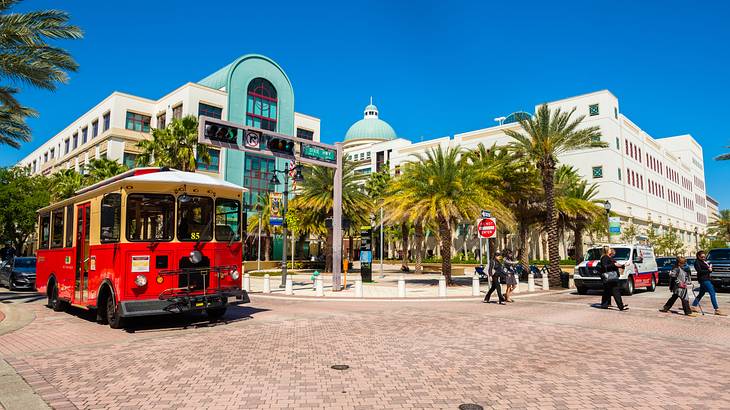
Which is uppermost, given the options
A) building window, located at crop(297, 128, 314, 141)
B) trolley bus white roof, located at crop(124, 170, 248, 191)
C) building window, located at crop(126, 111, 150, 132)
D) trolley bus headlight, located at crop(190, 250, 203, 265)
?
building window, located at crop(297, 128, 314, 141)

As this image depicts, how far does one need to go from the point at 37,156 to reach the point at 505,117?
86.3 meters

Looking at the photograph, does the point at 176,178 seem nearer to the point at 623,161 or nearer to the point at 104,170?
the point at 104,170

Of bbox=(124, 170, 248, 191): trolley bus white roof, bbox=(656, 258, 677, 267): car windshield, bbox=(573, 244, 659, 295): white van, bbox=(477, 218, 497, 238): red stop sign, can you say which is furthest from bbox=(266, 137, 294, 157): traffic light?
bbox=(656, 258, 677, 267): car windshield

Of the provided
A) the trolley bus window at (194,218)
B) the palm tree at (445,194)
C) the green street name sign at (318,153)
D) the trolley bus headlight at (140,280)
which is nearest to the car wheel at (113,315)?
the trolley bus headlight at (140,280)

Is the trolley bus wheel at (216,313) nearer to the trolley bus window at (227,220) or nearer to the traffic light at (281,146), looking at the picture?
the trolley bus window at (227,220)

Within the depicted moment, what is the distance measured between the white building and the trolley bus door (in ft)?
106

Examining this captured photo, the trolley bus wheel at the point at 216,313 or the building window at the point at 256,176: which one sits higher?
the building window at the point at 256,176

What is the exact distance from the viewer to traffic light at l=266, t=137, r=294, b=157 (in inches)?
706

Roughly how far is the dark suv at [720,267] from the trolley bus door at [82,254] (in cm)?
2542

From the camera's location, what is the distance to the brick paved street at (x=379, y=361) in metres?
5.27

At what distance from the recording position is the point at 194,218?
33.7 feet

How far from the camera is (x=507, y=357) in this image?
291 inches

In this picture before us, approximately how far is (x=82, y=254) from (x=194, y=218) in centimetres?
319

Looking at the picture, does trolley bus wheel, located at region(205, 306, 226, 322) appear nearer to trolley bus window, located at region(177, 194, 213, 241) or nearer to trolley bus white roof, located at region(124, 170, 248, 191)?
trolley bus window, located at region(177, 194, 213, 241)
